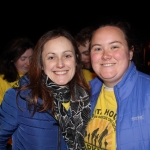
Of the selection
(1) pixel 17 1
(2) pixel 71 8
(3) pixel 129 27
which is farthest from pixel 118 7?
(3) pixel 129 27

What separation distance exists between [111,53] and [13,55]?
2.55 meters

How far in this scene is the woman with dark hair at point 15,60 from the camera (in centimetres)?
399

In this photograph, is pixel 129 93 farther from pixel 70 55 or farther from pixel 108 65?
pixel 70 55

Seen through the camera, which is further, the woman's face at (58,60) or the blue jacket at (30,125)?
the woman's face at (58,60)

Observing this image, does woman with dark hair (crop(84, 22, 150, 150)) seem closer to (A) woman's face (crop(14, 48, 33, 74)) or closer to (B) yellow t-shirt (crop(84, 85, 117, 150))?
(B) yellow t-shirt (crop(84, 85, 117, 150))

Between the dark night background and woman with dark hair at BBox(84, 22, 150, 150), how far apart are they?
32.0ft

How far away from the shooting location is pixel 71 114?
2.31 m

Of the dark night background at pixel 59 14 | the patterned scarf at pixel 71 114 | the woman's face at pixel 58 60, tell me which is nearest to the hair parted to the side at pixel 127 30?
the woman's face at pixel 58 60

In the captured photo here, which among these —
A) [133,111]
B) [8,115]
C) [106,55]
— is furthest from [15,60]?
[133,111]

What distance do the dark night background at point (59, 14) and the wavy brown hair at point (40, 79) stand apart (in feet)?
30.7

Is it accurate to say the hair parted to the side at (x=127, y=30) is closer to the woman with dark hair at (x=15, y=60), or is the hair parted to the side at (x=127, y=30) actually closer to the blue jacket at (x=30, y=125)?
the blue jacket at (x=30, y=125)

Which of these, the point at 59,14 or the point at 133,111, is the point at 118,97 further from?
the point at 59,14

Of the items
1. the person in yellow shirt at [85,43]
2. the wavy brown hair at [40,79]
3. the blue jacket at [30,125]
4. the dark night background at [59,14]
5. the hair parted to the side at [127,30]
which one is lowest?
the blue jacket at [30,125]

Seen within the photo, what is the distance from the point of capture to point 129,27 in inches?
87.7
